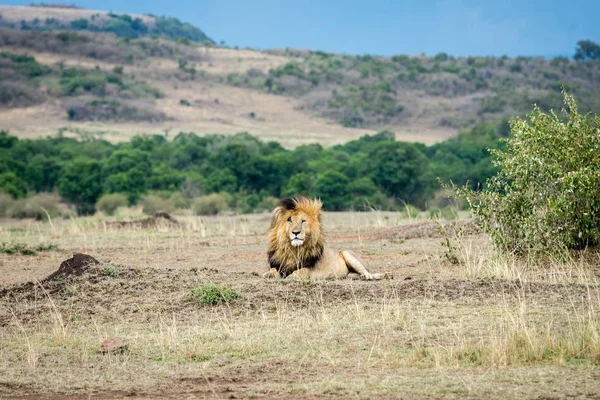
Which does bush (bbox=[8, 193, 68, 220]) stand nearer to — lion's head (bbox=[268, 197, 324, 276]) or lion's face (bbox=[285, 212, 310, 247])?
lion's head (bbox=[268, 197, 324, 276])

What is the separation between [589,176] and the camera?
13.0m

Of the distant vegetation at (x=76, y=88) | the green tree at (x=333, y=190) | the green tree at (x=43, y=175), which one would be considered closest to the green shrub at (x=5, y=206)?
the green tree at (x=43, y=175)

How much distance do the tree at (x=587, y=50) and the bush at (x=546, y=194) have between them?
102130 mm

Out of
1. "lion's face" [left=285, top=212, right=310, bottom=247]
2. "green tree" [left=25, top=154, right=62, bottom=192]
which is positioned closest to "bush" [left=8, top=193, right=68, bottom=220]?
"green tree" [left=25, top=154, right=62, bottom=192]

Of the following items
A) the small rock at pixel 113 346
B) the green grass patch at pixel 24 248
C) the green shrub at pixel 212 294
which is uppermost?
the green shrub at pixel 212 294

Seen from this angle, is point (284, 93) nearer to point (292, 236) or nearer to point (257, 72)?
point (257, 72)

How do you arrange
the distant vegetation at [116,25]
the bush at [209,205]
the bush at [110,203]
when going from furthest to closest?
the distant vegetation at [116,25] < the bush at [110,203] < the bush at [209,205]

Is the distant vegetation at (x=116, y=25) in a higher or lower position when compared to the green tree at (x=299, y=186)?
higher

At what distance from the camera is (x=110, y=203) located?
34469 millimetres

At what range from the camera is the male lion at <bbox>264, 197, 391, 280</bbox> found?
1218 centimetres

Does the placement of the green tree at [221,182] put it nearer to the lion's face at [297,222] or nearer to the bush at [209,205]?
the bush at [209,205]

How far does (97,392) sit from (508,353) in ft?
10.2

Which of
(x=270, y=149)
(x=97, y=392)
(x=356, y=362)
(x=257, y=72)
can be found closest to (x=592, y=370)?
(x=356, y=362)

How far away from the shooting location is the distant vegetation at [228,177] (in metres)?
36.6
